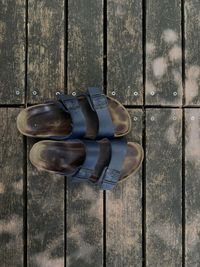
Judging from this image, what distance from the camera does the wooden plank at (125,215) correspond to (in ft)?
5.01

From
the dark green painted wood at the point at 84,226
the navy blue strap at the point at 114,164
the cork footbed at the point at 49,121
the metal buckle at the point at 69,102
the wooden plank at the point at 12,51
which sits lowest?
the dark green painted wood at the point at 84,226

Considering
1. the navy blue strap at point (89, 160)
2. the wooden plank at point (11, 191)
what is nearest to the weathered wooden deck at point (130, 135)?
the wooden plank at point (11, 191)

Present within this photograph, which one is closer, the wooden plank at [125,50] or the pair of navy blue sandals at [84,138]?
the pair of navy blue sandals at [84,138]

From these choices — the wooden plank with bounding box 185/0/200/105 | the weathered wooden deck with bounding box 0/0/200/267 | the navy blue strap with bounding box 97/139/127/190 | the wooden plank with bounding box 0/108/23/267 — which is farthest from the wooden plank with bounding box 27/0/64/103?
the wooden plank with bounding box 185/0/200/105

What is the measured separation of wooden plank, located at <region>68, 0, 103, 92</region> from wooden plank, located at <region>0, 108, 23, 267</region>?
0.24 meters

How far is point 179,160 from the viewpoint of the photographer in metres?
1.55

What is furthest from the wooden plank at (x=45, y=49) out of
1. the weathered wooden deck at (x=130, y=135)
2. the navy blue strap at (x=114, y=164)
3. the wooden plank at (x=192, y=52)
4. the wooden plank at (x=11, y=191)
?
the wooden plank at (x=192, y=52)

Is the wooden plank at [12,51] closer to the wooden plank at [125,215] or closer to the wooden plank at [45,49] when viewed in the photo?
the wooden plank at [45,49]

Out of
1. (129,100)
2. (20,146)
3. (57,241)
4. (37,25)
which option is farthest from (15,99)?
(57,241)

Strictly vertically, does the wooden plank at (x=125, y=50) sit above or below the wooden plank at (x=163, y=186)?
above

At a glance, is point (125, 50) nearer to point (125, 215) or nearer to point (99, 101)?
point (99, 101)

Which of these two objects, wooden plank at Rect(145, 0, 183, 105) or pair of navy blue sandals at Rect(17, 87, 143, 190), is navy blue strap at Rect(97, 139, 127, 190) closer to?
pair of navy blue sandals at Rect(17, 87, 143, 190)

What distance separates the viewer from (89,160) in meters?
1.40

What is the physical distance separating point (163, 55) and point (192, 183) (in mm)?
456
